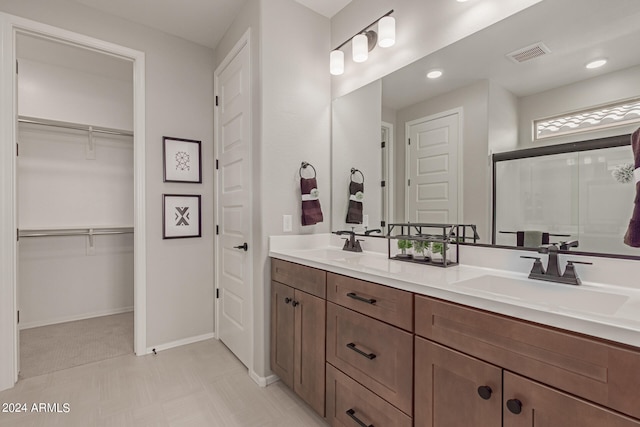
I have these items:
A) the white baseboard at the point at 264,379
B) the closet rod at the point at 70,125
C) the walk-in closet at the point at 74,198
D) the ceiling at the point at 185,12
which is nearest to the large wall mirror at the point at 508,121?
the ceiling at the point at 185,12

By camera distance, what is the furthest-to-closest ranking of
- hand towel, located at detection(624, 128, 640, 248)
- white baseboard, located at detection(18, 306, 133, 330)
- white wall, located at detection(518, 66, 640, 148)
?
white baseboard, located at detection(18, 306, 133, 330)
white wall, located at detection(518, 66, 640, 148)
hand towel, located at detection(624, 128, 640, 248)

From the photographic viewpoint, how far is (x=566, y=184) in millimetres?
1263

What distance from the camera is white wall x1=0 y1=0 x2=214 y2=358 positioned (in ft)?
8.58

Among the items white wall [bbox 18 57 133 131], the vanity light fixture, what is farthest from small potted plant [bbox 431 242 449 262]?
white wall [bbox 18 57 133 131]

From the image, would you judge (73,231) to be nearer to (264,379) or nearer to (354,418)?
(264,379)

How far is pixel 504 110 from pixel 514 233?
0.59 metres

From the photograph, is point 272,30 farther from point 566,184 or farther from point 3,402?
point 3,402

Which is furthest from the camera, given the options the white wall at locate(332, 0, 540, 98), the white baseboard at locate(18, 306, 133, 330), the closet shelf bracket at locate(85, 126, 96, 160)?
the closet shelf bracket at locate(85, 126, 96, 160)

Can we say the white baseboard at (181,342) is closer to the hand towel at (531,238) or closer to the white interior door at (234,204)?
the white interior door at (234,204)

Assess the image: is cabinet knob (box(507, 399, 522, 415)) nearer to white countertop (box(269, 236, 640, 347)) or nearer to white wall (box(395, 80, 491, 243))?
white countertop (box(269, 236, 640, 347))

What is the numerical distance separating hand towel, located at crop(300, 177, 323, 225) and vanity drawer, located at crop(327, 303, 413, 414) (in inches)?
30.6

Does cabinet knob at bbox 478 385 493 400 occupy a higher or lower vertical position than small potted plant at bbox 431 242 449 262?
lower

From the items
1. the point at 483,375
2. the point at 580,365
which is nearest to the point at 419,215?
the point at 483,375

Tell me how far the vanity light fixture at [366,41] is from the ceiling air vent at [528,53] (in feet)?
2.31
